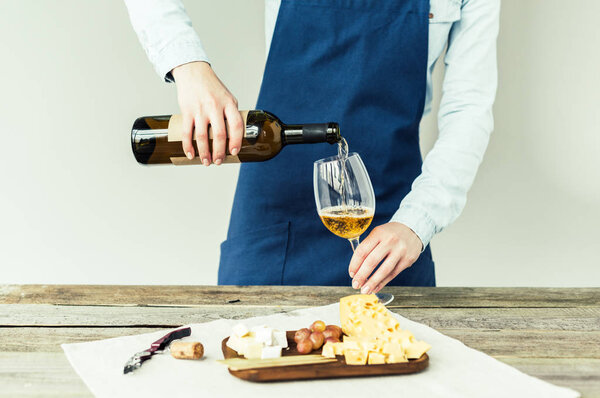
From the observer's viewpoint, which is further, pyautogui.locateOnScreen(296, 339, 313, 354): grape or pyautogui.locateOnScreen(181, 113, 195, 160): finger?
pyautogui.locateOnScreen(181, 113, 195, 160): finger

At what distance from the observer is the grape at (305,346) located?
893mm

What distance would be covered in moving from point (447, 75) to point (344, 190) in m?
0.65

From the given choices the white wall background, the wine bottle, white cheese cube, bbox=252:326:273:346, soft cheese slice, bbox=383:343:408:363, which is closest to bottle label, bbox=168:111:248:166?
the wine bottle

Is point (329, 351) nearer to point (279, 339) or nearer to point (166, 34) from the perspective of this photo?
point (279, 339)

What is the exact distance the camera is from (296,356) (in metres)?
0.87

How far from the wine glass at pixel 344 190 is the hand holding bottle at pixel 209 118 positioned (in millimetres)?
173

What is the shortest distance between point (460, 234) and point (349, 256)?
32.7 inches

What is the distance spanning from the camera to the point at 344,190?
1.11m

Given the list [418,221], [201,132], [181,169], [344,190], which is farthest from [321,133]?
[181,169]

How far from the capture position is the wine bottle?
1.17 metres

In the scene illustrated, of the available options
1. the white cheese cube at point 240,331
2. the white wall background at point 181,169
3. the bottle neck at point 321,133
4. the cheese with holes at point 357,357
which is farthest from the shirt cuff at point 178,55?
the white wall background at point 181,169

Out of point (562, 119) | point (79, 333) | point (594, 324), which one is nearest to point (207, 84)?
point (79, 333)

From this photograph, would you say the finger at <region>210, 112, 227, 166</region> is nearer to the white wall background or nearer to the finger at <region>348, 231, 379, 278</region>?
the finger at <region>348, 231, 379, 278</region>

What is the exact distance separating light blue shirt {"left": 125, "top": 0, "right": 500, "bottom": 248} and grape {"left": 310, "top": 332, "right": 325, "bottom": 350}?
0.44 m
